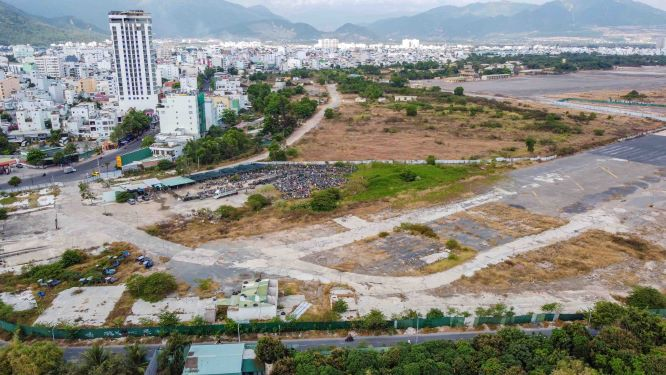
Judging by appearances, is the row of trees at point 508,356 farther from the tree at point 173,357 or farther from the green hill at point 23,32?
the green hill at point 23,32

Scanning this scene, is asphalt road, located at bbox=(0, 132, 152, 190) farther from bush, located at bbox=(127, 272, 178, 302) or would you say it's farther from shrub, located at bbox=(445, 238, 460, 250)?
shrub, located at bbox=(445, 238, 460, 250)

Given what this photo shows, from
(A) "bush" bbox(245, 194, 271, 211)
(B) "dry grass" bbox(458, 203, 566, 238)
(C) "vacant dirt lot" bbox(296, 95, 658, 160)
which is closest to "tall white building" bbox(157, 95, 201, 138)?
(C) "vacant dirt lot" bbox(296, 95, 658, 160)

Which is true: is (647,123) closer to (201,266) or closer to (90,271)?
(201,266)

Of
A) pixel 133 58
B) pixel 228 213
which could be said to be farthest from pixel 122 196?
pixel 133 58

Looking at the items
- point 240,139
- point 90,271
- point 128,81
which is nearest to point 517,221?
point 90,271

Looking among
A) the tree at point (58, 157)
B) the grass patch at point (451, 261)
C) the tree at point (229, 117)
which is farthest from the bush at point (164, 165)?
the grass patch at point (451, 261)

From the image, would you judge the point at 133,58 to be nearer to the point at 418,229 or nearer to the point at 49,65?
the point at 49,65
